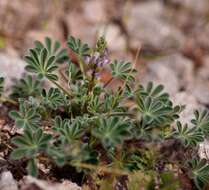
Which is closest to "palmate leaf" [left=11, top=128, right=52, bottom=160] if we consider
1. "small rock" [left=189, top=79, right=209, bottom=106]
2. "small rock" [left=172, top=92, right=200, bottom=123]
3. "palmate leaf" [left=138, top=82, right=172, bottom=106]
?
"palmate leaf" [left=138, top=82, right=172, bottom=106]

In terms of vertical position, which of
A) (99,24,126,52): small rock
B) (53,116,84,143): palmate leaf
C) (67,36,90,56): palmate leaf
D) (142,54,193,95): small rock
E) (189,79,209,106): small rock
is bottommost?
(53,116,84,143): palmate leaf

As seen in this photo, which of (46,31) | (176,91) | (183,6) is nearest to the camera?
(176,91)

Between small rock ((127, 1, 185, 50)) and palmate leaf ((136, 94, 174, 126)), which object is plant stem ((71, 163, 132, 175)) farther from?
small rock ((127, 1, 185, 50))

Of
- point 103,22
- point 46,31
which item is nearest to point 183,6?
point 103,22

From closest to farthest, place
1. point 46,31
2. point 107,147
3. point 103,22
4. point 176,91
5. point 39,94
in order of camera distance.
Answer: point 107,147 < point 39,94 < point 176,91 < point 46,31 < point 103,22

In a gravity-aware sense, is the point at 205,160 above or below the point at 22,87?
below

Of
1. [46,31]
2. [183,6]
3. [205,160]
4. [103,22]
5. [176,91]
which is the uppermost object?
[183,6]

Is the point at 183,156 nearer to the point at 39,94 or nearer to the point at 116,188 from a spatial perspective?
the point at 116,188

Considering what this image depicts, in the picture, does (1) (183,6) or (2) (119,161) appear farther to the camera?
(1) (183,6)
